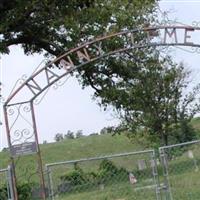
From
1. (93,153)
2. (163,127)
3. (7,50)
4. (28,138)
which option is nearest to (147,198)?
(28,138)

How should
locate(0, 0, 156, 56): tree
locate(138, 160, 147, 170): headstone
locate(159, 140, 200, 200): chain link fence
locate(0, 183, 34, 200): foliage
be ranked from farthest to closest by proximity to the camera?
locate(0, 0, 156, 56): tree, locate(0, 183, 34, 200): foliage, locate(159, 140, 200, 200): chain link fence, locate(138, 160, 147, 170): headstone

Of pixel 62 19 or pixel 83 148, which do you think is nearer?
pixel 62 19

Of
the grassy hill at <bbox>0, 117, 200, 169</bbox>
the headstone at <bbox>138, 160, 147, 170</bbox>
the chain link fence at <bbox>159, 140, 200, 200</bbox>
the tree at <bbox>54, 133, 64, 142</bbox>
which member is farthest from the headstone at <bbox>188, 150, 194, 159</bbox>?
the tree at <bbox>54, 133, 64, 142</bbox>

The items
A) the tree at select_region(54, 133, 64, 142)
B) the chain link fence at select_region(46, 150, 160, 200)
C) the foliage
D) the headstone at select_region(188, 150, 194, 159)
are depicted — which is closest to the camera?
the chain link fence at select_region(46, 150, 160, 200)

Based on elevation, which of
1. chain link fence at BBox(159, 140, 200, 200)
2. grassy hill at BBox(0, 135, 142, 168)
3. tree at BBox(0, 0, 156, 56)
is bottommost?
chain link fence at BBox(159, 140, 200, 200)

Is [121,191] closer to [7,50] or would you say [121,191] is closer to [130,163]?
[130,163]

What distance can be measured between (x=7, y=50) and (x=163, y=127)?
36.8 feet

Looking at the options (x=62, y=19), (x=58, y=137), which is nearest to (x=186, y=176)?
(x=62, y=19)

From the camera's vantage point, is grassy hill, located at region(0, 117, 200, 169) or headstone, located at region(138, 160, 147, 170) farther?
grassy hill, located at region(0, 117, 200, 169)

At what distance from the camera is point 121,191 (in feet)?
46.6

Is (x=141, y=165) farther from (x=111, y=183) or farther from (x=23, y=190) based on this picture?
(x=23, y=190)

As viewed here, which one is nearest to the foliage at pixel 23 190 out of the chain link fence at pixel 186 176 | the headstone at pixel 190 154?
the chain link fence at pixel 186 176

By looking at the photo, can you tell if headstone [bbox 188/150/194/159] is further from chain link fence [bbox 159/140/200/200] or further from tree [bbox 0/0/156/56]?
tree [bbox 0/0/156/56]

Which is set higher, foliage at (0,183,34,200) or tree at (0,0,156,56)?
tree at (0,0,156,56)
